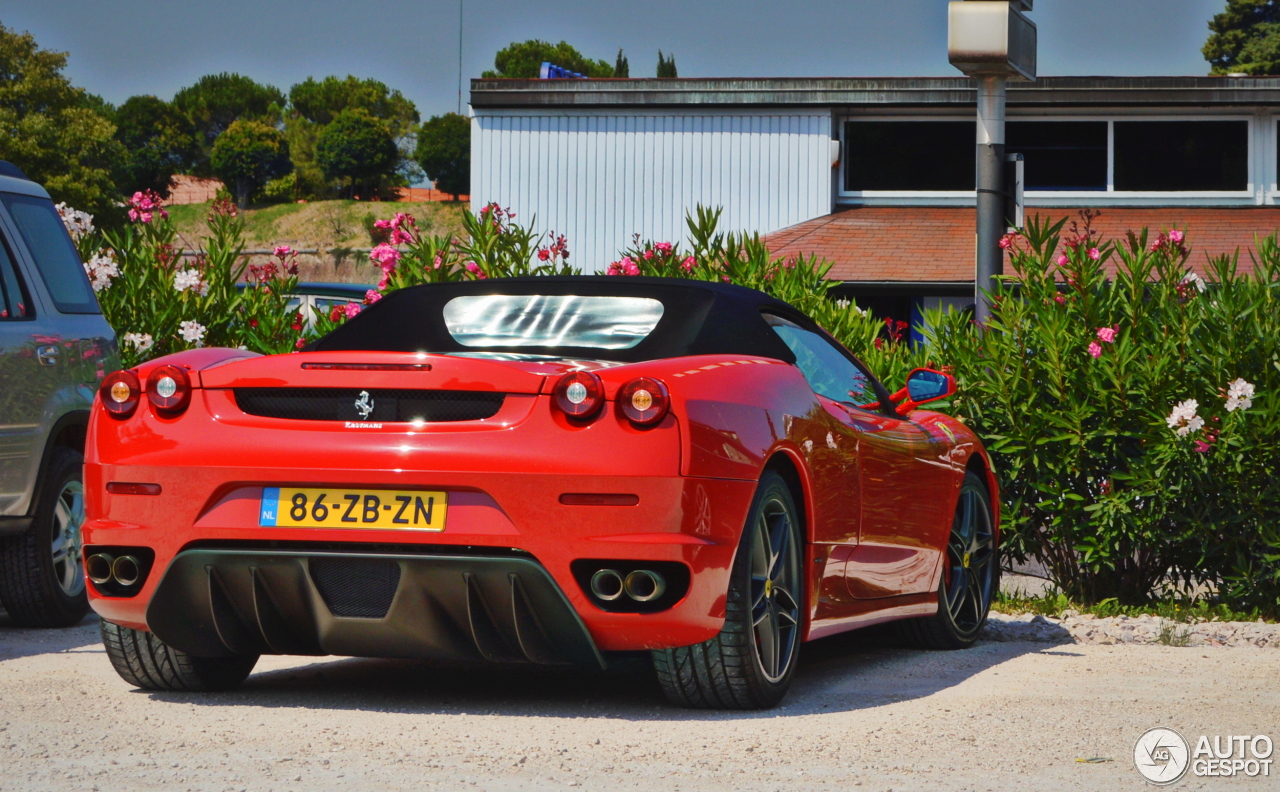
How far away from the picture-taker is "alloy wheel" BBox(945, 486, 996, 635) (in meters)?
7.22

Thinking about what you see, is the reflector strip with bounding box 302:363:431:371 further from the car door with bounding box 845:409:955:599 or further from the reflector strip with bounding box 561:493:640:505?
the car door with bounding box 845:409:955:599

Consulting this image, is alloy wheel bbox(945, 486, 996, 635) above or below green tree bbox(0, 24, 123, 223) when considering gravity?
below

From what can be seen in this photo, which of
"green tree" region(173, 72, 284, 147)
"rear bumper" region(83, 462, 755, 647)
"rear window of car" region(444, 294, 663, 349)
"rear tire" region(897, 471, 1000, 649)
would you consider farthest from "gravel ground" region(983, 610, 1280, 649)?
"green tree" region(173, 72, 284, 147)

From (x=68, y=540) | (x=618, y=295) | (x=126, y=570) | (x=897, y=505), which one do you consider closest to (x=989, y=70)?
(x=897, y=505)

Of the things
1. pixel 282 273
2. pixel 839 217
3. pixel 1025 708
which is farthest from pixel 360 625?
pixel 839 217

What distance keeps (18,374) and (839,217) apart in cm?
2171

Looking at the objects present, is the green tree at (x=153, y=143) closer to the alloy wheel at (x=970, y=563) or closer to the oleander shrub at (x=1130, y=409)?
the oleander shrub at (x=1130, y=409)

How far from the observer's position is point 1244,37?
299 ft

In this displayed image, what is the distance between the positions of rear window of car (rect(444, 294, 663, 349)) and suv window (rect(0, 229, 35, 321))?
272 centimetres

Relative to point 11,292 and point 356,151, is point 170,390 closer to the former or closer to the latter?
point 11,292

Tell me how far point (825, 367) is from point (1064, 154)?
75.9ft

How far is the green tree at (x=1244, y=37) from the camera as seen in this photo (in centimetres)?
8756

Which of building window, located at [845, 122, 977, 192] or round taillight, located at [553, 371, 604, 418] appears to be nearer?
round taillight, located at [553, 371, 604, 418]

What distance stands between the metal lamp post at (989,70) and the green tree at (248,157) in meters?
116
